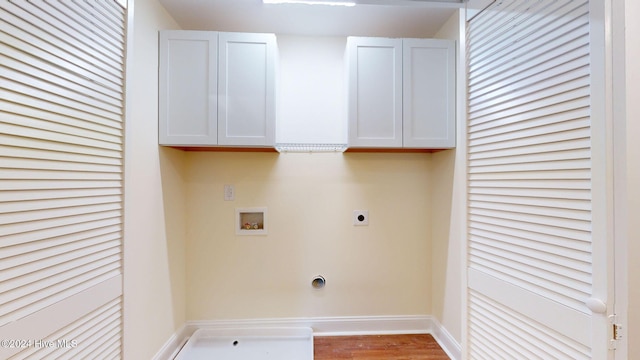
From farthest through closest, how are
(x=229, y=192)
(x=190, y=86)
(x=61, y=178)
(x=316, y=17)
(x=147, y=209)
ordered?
(x=229, y=192), (x=316, y=17), (x=190, y=86), (x=147, y=209), (x=61, y=178)

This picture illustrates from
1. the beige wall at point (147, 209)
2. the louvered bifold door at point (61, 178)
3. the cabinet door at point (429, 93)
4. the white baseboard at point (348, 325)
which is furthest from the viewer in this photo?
the white baseboard at point (348, 325)

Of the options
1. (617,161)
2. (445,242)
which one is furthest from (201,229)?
(617,161)

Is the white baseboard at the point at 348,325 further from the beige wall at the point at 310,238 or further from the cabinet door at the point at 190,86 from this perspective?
the cabinet door at the point at 190,86

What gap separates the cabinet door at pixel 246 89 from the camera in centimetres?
182

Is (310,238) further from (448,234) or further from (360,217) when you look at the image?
(448,234)

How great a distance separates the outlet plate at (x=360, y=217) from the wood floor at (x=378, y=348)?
0.84 meters

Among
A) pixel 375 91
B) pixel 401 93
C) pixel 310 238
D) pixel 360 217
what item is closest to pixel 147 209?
pixel 310 238

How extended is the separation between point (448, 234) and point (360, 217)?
623mm

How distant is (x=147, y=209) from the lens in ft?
5.35

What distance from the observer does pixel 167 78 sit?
1.79 metres

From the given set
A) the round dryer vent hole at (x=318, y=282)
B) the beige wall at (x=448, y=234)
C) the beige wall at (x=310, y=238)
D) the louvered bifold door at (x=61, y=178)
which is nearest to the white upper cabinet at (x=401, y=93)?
the beige wall at (x=448, y=234)

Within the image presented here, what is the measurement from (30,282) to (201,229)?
4.07 feet

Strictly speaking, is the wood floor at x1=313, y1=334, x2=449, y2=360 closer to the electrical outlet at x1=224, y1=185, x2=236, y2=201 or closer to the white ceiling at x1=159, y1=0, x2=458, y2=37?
the electrical outlet at x1=224, y1=185, x2=236, y2=201

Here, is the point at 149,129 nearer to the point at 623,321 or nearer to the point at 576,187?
the point at 576,187
